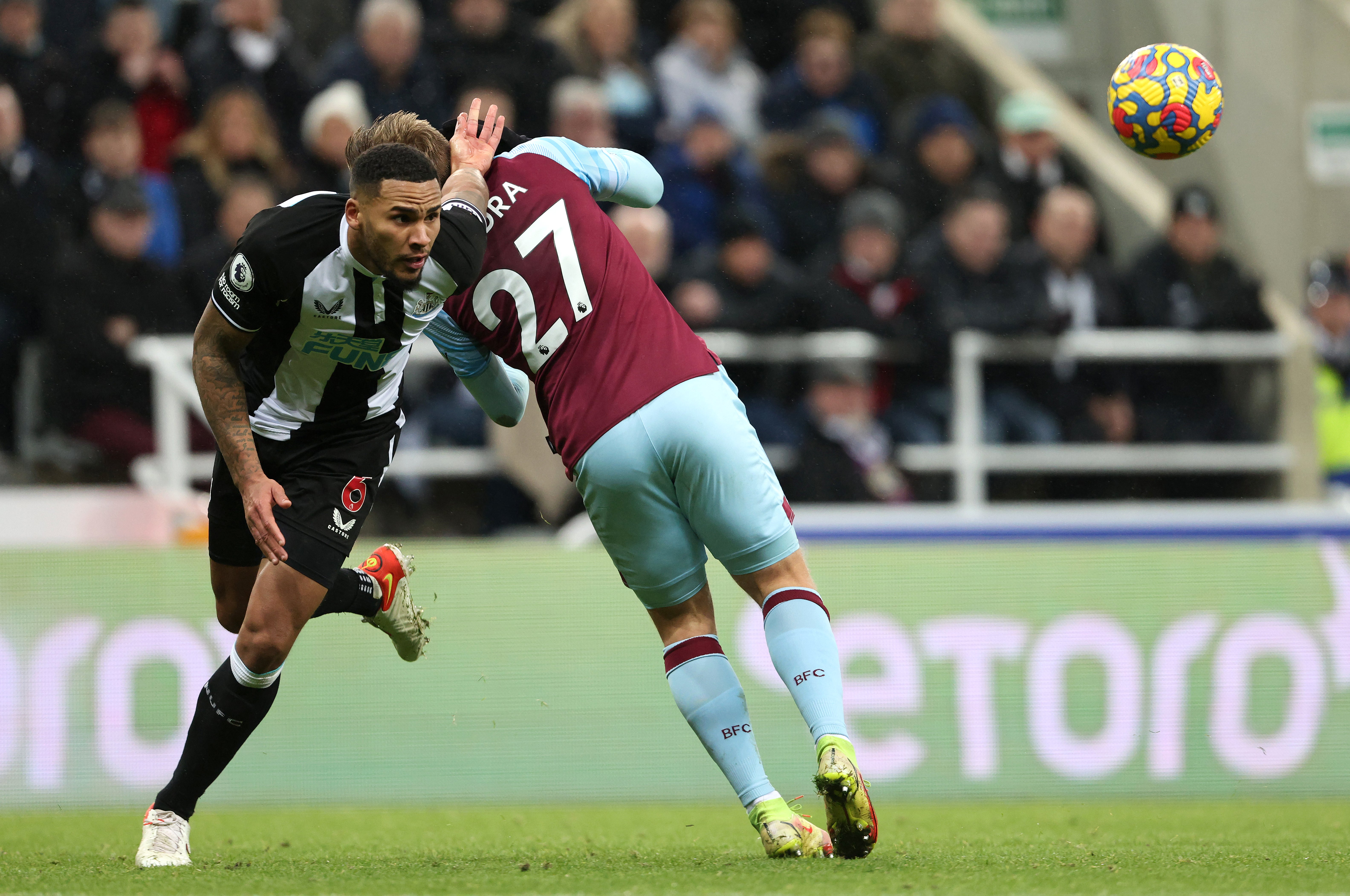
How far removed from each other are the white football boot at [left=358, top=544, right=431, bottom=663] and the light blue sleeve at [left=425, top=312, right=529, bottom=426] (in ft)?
2.27

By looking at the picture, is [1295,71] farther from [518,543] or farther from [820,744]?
[820,744]

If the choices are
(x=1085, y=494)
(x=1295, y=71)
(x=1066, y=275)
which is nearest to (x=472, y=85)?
(x=1066, y=275)

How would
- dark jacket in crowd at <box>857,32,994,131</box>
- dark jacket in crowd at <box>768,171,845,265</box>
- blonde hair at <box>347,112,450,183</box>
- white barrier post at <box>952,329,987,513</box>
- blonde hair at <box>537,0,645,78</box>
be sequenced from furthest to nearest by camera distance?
dark jacket in crowd at <box>857,32,994,131</box>, blonde hair at <box>537,0,645,78</box>, dark jacket in crowd at <box>768,171,845,265</box>, white barrier post at <box>952,329,987,513</box>, blonde hair at <box>347,112,450,183</box>

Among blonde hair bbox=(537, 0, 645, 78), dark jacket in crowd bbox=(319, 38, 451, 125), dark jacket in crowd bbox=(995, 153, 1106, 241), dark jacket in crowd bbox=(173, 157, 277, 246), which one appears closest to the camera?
dark jacket in crowd bbox=(173, 157, 277, 246)

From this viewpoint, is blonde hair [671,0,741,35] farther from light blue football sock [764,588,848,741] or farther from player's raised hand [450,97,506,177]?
light blue football sock [764,588,848,741]

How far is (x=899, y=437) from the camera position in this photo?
991 centimetres

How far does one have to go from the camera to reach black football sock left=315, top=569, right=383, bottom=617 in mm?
5535

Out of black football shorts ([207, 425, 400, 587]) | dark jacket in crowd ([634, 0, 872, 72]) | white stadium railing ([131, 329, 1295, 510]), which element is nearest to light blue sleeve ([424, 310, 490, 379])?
black football shorts ([207, 425, 400, 587])

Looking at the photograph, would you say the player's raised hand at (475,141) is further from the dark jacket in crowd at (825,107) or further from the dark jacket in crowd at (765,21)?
the dark jacket in crowd at (765,21)

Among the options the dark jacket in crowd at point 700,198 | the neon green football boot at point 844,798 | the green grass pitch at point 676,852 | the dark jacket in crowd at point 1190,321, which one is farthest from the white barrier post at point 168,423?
the dark jacket in crowd at point 1190,321

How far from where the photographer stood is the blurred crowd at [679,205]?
368 inches

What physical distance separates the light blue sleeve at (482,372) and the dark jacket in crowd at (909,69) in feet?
23.0

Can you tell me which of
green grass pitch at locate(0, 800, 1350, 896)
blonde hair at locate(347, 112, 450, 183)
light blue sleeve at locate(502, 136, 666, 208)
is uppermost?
blonde hair at locate(347, 112, 450, 183)

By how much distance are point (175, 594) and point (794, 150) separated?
484 centimetres
